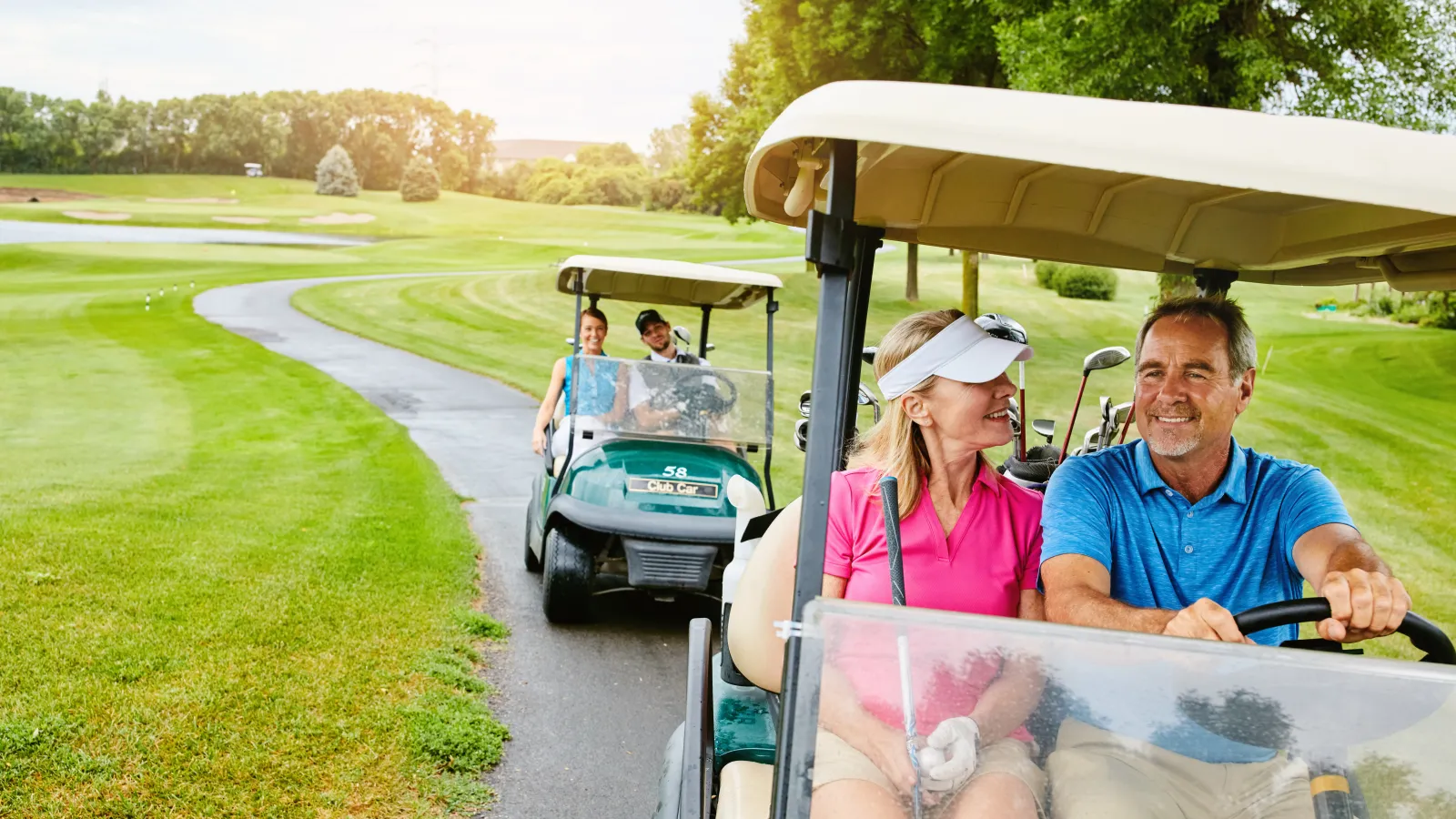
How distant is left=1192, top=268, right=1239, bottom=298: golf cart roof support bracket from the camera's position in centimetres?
314

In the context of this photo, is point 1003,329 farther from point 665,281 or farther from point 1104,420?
point 665,281

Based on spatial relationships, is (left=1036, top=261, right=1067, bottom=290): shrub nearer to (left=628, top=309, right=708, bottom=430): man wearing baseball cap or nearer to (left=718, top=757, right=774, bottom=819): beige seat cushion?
(left=628, top=309, right=708, bottom=430): man wearing baseball cap

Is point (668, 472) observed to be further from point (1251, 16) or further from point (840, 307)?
point (1251, 16)

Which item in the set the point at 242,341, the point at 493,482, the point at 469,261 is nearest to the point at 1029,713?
the point at 493,482

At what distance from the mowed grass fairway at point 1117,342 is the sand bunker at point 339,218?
5148mm

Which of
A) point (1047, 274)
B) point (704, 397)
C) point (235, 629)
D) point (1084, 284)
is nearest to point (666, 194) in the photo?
point (1047, 274)

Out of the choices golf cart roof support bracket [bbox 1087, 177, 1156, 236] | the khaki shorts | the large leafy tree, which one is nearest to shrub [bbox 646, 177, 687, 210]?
the large leafy tree

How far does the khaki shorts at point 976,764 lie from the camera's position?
1.58 m

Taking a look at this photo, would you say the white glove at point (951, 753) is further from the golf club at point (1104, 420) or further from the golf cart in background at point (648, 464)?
the golf cart in background at point (648, 464)

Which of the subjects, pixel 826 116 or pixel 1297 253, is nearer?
pixel 826 116

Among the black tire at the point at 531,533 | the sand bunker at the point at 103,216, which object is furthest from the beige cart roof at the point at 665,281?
the sand bunker at the point at 103,216

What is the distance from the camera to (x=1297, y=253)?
274 centimetres

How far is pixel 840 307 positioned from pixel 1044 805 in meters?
0.83

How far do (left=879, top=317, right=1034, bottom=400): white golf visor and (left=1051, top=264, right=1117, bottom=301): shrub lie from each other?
71.1 ft
